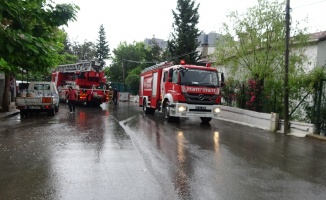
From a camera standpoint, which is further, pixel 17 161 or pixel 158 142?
pixel 158 142

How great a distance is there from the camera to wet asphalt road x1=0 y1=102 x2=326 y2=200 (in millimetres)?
5492

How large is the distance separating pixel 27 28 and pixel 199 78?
9.45 metres

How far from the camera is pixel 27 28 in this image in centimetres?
742

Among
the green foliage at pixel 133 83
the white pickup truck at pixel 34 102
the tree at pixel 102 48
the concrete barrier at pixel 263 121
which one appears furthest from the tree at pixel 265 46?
the tree at pixel 102 48

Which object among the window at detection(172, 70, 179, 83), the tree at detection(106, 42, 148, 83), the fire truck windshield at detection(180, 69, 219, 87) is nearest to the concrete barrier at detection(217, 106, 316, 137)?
the fire truck windshield at detection(180, 69, 219, 87)

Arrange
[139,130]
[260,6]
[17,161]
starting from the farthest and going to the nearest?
1. [260,6]
2. [139,130]
3. [17,161]

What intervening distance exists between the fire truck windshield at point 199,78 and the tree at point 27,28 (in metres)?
7.50

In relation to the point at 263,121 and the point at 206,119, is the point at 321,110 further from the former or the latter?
the point at 206,119

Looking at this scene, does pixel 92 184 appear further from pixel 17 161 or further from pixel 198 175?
pixel 17 161

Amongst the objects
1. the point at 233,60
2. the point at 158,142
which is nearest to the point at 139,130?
the point at 158,142

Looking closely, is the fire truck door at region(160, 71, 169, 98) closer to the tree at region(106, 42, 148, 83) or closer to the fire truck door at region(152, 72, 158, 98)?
the fire truck door at region(152, 72, 158, 98)

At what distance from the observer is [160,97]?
1820 centimetres

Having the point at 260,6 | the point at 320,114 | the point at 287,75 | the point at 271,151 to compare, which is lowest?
the point at 271,151

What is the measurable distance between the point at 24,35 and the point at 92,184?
3.11 m
